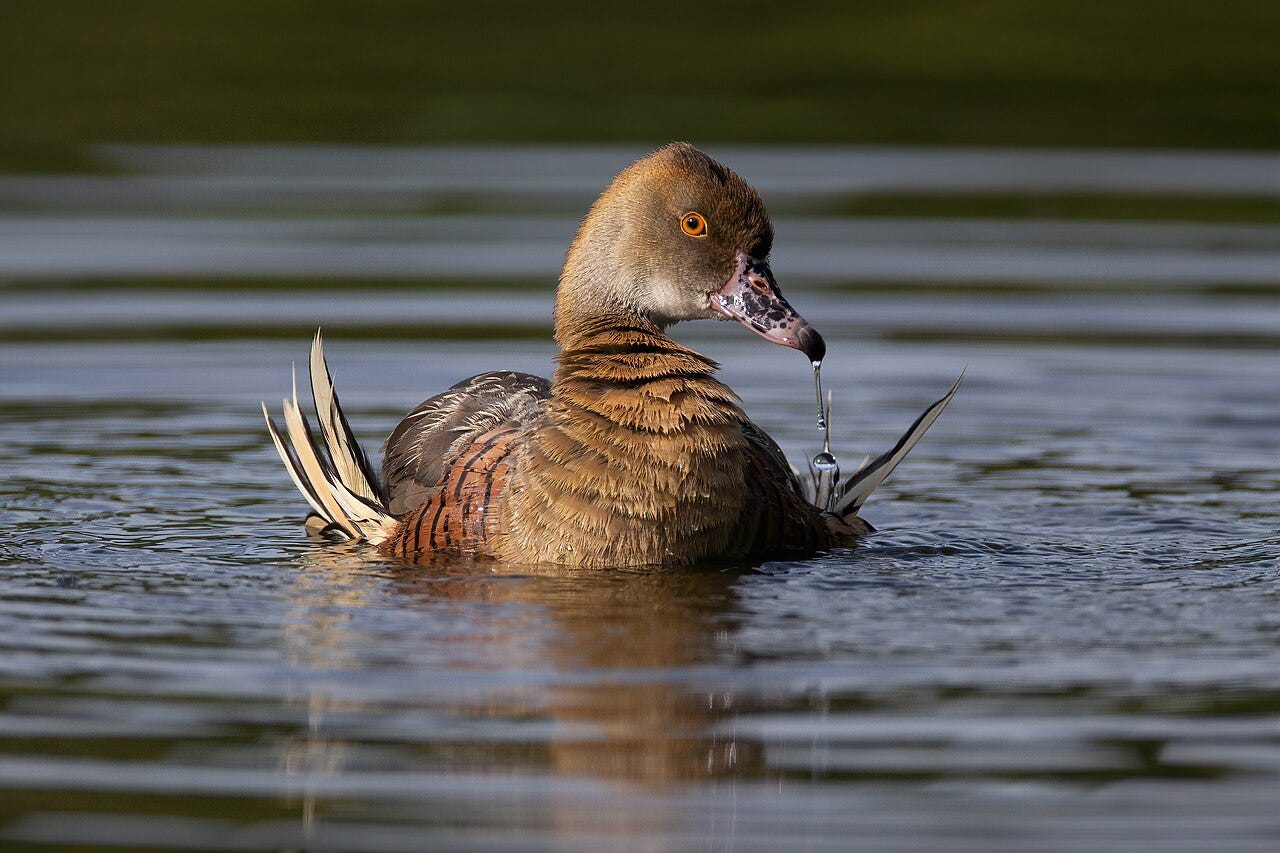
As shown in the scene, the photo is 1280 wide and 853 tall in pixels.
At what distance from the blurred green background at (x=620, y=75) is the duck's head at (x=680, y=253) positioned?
7937 millimetres

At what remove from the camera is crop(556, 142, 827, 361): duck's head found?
894 centimetres

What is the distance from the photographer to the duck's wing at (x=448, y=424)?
9.38m

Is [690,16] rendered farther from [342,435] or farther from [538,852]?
[538,852]

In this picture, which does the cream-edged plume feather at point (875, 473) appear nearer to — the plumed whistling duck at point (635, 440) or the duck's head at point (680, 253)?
the plumed whistling duck at point (635, 440)

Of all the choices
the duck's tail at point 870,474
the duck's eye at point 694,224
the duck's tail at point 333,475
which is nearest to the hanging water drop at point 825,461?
the duck's tail at point 870,474

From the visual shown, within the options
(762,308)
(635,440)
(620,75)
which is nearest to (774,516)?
(635,440)

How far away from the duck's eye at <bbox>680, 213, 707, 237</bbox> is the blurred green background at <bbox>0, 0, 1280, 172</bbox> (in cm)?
807

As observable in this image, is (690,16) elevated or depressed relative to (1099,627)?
elevated

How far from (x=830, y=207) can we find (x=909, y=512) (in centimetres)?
706

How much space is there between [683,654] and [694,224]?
2.22 m

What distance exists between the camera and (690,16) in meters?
19.1

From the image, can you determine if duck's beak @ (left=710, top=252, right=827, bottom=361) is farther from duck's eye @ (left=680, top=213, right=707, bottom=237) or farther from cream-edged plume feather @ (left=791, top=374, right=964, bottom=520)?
cream-edged plume feather @ (left=791, top=374, right=964, bottom=520)

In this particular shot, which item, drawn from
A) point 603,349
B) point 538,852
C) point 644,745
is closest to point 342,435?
point 603,349


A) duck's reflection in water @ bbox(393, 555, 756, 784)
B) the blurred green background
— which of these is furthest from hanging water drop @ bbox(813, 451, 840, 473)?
the blurred green background
